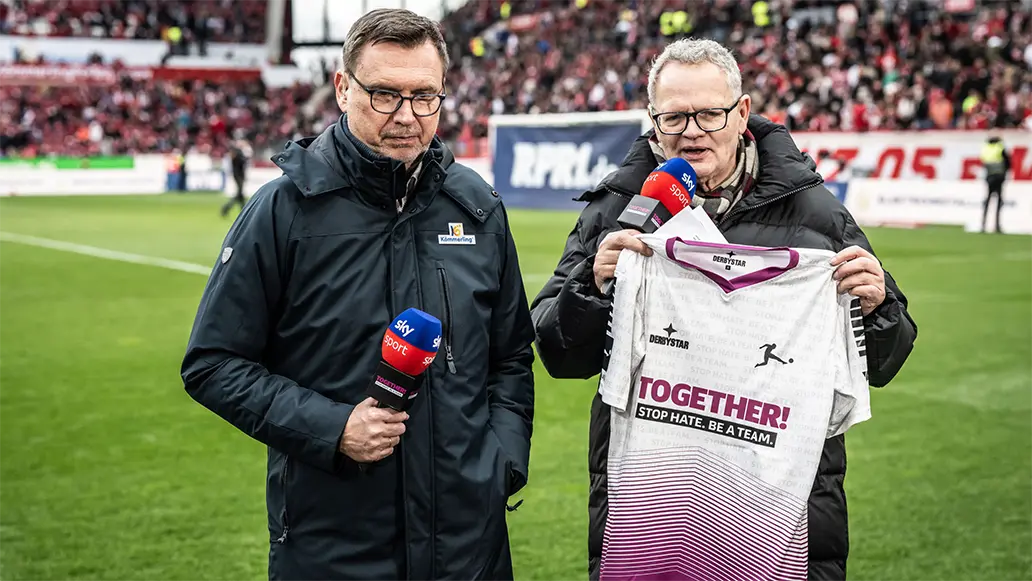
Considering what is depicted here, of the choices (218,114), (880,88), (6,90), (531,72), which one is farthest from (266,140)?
(880,88)

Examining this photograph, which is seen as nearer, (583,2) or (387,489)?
(387,489)

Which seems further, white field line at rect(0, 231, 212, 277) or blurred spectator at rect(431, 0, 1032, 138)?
blurred spectator at rect(431, 0, 1032, 138)

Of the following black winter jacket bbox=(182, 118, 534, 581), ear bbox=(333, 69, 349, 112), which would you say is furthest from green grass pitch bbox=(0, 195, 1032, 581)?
ear bbox=(333, 69, 349, 112)

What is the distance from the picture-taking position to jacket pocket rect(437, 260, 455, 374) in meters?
2.78

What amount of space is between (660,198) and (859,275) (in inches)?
21.9

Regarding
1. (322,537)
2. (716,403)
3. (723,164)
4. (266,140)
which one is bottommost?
(266,140)

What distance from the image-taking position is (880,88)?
2586 cm

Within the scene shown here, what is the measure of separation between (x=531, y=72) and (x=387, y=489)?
38.7 meters

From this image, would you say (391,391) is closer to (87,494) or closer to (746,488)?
(746,488)

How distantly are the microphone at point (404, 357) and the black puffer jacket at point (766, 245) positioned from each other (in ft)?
2.02

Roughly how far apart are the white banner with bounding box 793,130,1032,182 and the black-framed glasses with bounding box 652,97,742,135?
1826 cm

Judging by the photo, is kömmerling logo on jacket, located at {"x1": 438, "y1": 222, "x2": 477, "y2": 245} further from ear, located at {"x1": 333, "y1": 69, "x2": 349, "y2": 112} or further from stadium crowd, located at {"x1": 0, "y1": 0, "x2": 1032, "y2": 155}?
stadium crowd, located at {"x1": 0, "y1": 0, "x2": 1032, "y2": 155}

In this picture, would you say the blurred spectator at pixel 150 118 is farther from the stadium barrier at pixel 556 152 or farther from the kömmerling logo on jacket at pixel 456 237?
the kömmerling logo on jacket at pixel 456 237

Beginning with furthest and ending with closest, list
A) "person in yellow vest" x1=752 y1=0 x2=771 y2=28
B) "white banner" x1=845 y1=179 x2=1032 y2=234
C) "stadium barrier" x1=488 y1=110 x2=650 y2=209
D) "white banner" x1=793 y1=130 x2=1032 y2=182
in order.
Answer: "person in yellow vest" x1=752 y1=0 x2=771 y2=28
"stadium barrier" x1=488 y1=110 x2=650 y2=209
"white banner" x1=793 y1=130 x2=1032 y2=182
"white banner" x1=845 y1=179 x2=1032 y2=234
